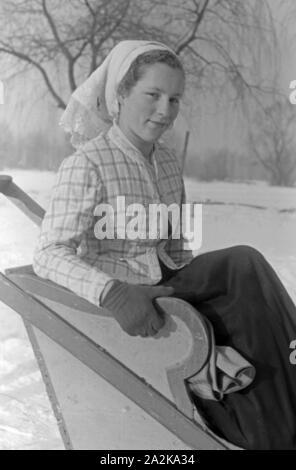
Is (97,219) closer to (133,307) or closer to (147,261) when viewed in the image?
(147,261)

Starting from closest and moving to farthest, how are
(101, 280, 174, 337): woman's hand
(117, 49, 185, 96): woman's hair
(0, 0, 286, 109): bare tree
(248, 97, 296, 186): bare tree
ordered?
(101, 280, 174, 337): woman's hand, (117, 49, 185, 96): woman's hair, (0, 0, 286, 109): bare tree, (248, 97, 296, 186): bare tree

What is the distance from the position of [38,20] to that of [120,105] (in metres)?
0.94

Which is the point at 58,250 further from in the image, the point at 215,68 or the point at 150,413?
the point at 215,68

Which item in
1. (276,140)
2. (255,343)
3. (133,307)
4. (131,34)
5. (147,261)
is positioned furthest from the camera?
(276,140)

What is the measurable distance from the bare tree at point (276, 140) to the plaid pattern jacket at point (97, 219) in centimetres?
100

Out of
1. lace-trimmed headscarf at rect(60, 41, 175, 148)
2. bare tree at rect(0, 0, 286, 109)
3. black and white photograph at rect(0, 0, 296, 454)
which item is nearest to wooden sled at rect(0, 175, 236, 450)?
black and white photograph at rect(0, 0, 296, 454)

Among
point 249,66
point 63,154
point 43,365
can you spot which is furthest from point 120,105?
point 249,66

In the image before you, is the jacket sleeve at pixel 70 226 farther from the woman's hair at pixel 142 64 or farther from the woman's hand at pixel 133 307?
the woman's hair at pixel 142 64

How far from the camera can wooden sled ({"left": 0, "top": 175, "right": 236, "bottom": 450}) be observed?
1173 mm

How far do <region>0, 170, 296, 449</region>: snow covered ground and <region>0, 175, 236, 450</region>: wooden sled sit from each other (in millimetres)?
703

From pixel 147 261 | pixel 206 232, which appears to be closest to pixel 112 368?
pixel 147 261

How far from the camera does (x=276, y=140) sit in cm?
240

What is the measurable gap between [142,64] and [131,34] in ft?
3.03

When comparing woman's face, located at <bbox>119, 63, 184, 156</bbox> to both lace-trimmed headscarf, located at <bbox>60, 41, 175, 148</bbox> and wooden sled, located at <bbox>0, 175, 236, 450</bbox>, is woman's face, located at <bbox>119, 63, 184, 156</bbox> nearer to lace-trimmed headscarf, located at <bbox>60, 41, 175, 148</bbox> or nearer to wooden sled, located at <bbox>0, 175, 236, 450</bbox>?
lace-trimmed headscarf, located at <bbox>60, 41, 175, 148</bbox>
